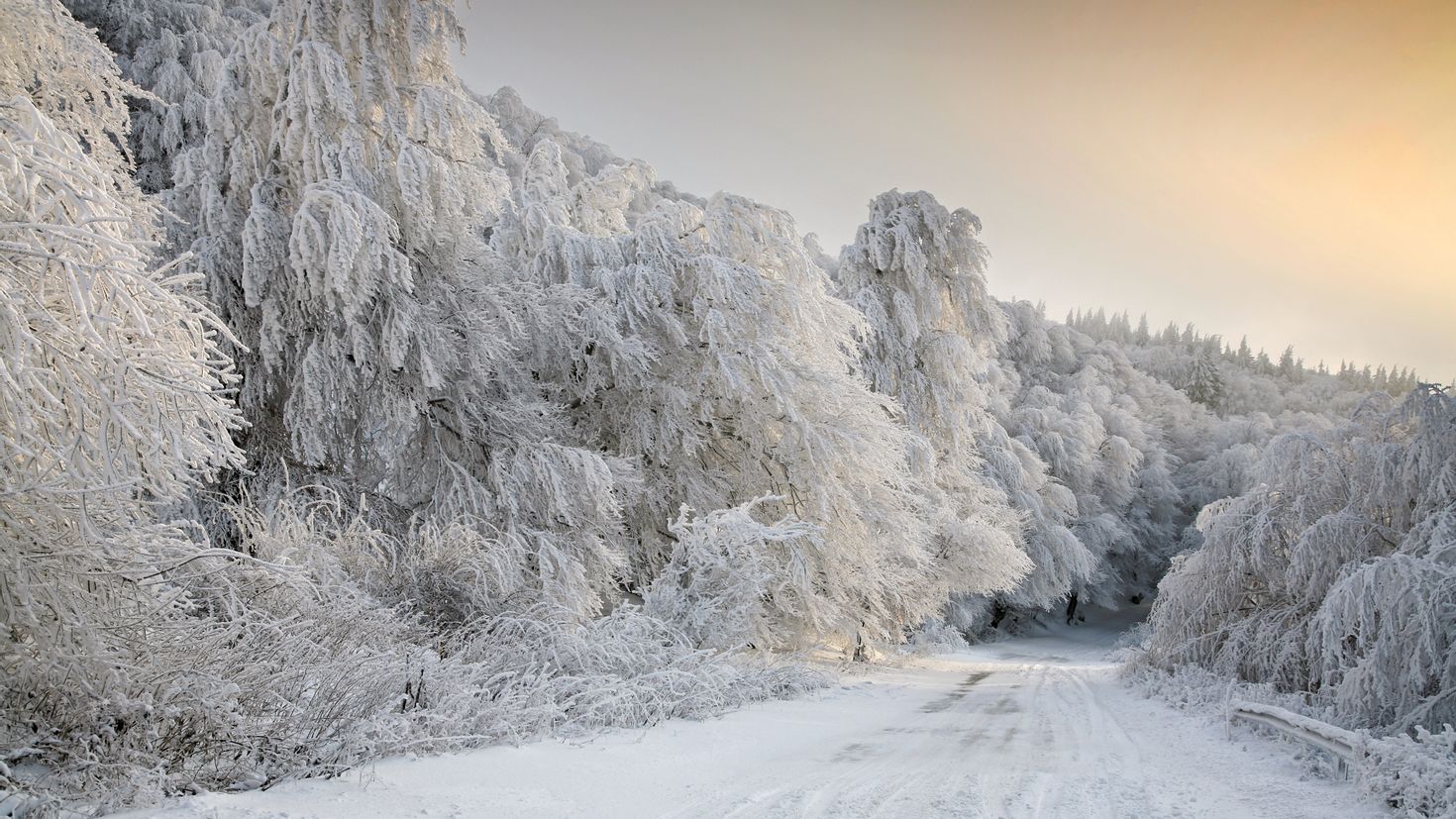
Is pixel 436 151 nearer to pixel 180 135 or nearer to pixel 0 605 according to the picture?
pixel 0 605

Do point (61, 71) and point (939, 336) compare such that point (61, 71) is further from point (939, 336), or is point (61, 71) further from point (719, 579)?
point (939, 336)

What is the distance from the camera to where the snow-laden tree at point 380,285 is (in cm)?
772

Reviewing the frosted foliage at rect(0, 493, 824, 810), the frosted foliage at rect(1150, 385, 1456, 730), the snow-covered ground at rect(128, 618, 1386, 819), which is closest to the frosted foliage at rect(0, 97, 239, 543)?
the frosted foliage at rect(0, 493, 824, 810)

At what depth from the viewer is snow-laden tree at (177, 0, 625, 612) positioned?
772 centimetres

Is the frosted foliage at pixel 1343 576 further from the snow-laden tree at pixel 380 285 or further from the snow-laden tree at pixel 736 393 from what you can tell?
the snow-laden tree at pixel 380 285

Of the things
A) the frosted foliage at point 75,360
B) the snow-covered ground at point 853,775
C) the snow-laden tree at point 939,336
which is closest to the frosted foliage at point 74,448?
the frosted foliage at point 75,360

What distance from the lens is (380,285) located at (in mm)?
8094

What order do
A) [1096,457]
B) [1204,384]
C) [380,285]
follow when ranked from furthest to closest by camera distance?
[1204,384] → [1096,457] → [380,285]

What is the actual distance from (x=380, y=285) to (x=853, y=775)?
21.7ft

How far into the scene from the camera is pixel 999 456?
21953mm

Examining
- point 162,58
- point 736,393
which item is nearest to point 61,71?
point 736,393

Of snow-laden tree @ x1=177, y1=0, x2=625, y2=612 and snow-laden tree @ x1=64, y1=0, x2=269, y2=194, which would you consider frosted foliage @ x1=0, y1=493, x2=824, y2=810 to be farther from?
snow-laden tree @ x1=64, y1=0, x2=269, y2=194

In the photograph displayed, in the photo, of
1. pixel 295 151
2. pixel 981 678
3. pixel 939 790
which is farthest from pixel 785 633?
pixel 295 151

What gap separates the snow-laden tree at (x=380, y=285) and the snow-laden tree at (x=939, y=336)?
8.14m
